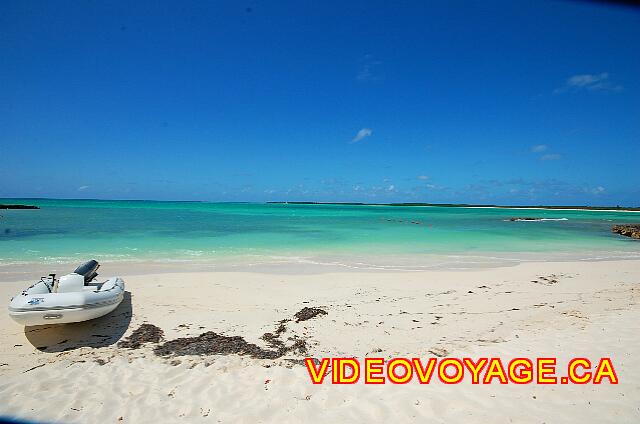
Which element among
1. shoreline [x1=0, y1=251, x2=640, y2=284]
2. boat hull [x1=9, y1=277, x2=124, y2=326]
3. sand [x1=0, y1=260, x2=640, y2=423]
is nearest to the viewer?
sand [x1=0, y1=260, x2=640, y2=423]

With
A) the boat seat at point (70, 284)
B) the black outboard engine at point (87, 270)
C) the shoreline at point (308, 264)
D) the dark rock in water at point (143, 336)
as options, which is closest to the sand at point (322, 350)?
the dark rock in water at point (143, 336)

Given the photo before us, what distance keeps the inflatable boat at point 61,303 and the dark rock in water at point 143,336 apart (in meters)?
0.76

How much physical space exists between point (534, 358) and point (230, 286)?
6.77m

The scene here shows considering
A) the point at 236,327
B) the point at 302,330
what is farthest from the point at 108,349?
the point at 302,330

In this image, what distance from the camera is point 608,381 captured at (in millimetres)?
3621

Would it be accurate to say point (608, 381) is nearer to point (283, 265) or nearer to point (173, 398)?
point (173, 398)

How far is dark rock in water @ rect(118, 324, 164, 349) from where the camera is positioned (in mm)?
5004

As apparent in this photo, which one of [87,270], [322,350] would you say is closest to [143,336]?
[87,270]

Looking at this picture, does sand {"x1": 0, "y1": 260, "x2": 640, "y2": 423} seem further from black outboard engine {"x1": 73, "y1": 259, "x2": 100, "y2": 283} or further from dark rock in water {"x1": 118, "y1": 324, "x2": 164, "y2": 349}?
black outboard engine {"x1": 73, "y1": 259, "x2": 100, "y2": 283}

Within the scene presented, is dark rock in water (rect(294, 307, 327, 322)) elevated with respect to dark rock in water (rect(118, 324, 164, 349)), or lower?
elevated

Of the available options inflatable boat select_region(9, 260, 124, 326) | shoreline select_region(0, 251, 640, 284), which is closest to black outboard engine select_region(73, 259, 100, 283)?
inflatable boat select_region(9, 260, 124, 326)

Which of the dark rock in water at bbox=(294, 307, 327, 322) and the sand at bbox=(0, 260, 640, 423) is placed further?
the dark rock in water at bbox=(294, 307, 327, 322)

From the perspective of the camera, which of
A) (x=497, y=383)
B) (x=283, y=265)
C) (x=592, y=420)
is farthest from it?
(x=283, y=265)

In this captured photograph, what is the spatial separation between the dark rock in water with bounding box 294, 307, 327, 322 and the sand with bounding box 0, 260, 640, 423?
139 millimetres
